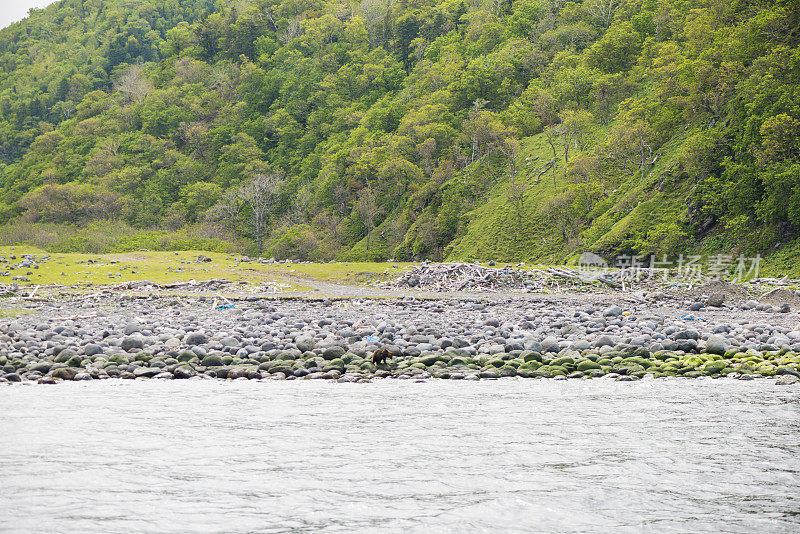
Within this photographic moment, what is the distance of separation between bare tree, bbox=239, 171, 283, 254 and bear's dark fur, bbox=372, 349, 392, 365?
5941cm

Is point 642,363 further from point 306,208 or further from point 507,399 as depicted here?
point 306,208

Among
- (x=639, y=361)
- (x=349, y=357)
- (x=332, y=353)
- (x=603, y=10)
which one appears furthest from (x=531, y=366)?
(x=603, y=10)

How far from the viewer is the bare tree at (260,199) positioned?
70188 millimetres

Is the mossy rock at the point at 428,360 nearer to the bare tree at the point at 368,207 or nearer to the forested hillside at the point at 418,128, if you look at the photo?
the forested hillside at the point at 418,128

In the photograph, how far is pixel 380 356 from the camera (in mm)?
10867

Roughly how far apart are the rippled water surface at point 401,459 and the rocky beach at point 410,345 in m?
1.21

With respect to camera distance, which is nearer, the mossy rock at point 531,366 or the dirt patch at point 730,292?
the mossy rock at point 531,366

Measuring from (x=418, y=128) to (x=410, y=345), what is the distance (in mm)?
49695

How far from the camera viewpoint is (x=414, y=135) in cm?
6031

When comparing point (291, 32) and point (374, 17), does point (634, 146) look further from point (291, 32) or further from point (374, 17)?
point (291, 32)

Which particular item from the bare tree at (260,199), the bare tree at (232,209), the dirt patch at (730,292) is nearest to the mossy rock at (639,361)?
the dirt patch at (730,292)

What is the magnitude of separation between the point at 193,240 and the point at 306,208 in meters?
14.1

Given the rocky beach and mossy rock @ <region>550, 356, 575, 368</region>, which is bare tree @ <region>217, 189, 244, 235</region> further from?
mossy rock @ <region>550, 356, 575, 368</region>

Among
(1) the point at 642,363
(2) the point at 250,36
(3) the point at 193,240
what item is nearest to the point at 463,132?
(3) the point at 193,240
